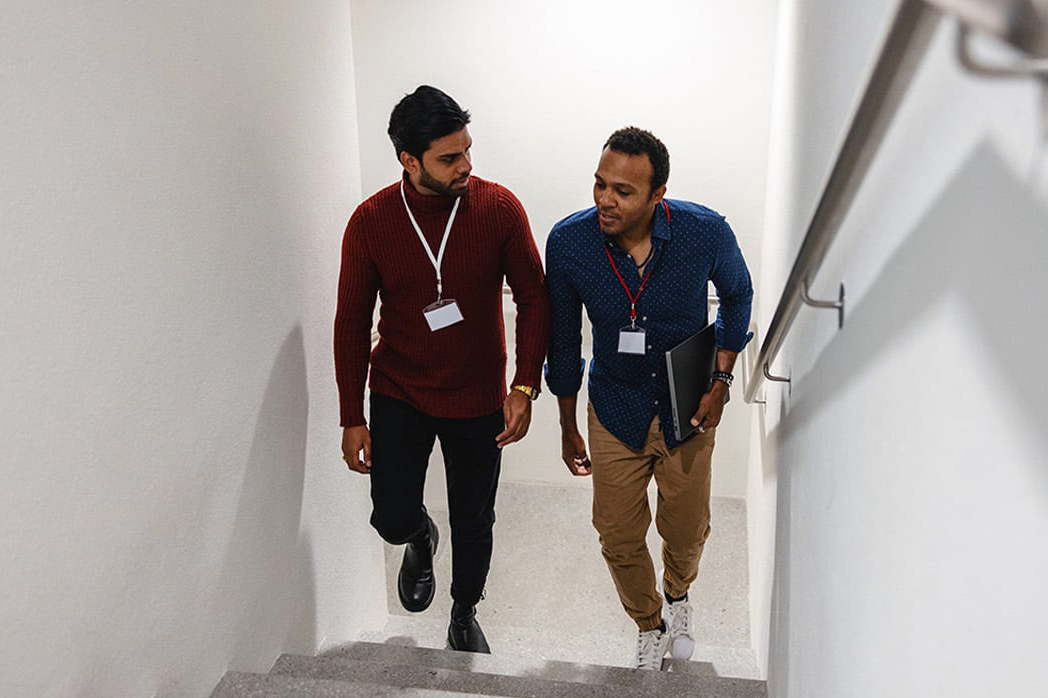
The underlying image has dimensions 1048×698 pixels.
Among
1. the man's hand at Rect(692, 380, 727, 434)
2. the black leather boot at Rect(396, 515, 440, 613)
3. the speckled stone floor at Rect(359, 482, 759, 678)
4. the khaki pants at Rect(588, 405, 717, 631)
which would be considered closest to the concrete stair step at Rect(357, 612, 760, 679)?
the speckled stone floor at Rect(359, 482, 759, 678)

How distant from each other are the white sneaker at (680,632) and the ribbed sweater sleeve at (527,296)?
957mm

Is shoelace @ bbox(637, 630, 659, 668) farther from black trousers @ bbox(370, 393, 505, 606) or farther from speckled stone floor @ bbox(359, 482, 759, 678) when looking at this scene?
black trousers @ bbox(370, 393, 505, 606)

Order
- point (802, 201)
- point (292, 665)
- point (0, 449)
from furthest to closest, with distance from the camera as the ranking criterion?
point (292, 665)
point (802, 201)
point (0, 449)

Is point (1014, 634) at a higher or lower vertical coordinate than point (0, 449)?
higher

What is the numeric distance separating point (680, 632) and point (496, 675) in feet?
2.26

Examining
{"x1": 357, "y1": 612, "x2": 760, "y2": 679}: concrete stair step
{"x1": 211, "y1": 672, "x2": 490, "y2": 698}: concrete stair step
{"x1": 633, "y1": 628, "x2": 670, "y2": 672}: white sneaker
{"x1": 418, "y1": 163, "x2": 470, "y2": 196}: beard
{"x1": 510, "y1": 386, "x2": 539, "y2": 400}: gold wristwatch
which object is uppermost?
{"x1": 418, "y1": 163, "x2": 470, "y2": 196}: beard

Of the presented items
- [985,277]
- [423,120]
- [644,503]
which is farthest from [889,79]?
[644,503]

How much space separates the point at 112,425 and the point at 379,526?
4.03ft

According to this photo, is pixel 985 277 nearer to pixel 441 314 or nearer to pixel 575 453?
pixel 441 314

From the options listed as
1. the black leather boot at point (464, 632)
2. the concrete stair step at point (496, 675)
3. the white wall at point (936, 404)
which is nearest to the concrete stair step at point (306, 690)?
the concrete stair step at point (496, 675)

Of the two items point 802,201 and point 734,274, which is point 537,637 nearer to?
point 734,274

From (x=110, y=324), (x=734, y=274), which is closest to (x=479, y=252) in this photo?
(x=734, y=274)

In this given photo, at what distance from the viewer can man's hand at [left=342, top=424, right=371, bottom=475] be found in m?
2.76

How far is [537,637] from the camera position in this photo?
3.87m
